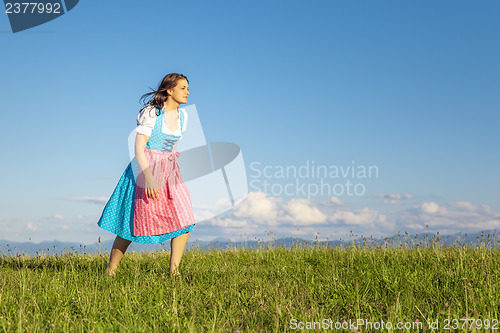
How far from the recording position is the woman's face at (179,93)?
5730mm

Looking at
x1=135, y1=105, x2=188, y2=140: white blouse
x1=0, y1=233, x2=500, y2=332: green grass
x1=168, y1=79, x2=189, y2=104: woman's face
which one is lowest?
x1=0, y1=233, x2=500, y2=332: green grass

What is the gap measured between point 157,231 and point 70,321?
2.04m

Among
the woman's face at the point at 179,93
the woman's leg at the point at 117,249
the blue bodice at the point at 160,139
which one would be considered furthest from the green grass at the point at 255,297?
the woman's face at the point at 179,93

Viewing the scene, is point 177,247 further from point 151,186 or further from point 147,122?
point 147,122

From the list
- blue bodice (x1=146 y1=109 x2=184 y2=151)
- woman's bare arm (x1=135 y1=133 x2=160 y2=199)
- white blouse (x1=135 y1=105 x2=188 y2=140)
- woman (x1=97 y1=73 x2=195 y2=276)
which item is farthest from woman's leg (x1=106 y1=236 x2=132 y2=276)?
white blouse (x1=135 y1=105 x2=188 y2=140)

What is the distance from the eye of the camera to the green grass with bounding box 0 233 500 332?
137 inches

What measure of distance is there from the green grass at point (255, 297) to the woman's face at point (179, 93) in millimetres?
2170

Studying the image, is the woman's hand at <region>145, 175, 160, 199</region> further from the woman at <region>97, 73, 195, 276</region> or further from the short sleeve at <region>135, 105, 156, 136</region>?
the short sleeve at <region>135, 105, 156, 136</region>

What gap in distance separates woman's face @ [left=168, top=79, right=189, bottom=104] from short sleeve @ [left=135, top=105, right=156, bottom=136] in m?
0.34

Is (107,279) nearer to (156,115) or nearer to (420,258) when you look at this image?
(156,115)

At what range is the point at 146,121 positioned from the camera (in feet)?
18.0

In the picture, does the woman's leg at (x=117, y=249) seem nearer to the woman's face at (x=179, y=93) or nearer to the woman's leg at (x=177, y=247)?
the woman's leg at (x=177, y=247)

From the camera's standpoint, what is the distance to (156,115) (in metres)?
5.55

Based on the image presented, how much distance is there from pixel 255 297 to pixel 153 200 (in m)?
1.97
